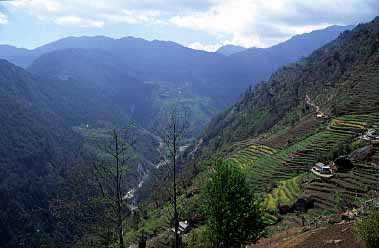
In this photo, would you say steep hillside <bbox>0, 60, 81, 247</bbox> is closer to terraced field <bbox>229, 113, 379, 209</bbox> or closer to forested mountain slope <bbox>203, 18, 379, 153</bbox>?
terraced field <bbox>229, 113, 379, 209</bbox>

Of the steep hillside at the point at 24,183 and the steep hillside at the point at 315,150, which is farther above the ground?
the steep hillside at the point at 315,150

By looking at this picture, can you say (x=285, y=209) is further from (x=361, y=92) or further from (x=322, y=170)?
(x=361, y=92)

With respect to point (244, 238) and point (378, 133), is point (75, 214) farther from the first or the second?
point (378, 133)

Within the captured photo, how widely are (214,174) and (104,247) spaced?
8.83 m

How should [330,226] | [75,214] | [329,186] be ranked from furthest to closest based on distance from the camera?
1. [329,186]
2. [330,226]
3. [75,214]

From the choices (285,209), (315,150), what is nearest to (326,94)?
(315,150)

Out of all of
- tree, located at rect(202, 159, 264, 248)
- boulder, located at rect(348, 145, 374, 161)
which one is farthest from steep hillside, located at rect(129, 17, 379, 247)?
tree, located at rect(202, 159, 264, 248)

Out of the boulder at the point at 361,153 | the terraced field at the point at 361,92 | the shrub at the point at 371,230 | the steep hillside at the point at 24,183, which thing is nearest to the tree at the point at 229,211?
the shrub at the point at 371,230

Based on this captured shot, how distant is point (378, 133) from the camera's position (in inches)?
2842

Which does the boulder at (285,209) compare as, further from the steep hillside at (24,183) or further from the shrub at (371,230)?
the steep hillside at (24,183)

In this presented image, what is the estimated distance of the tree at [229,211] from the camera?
28188 mm

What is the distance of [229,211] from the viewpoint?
27938 millimetres

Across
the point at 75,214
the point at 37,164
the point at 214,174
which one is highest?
the point at 214,174

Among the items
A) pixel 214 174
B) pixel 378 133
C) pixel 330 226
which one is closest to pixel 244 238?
pixel 214 174
